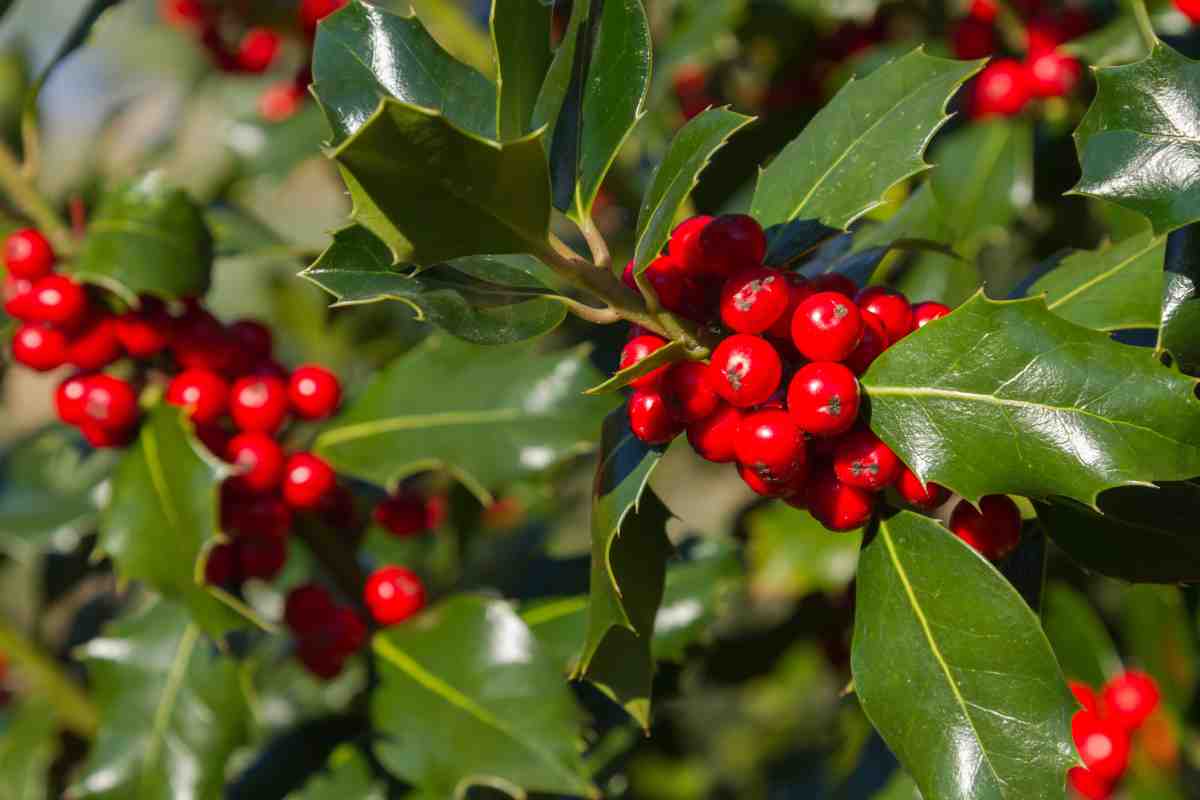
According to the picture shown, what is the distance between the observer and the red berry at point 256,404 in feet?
5.04

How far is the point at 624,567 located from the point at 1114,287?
0.48m

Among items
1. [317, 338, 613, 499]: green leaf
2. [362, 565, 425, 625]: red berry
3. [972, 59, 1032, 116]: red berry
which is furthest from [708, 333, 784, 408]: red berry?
[972, 59, 1032, 116]: red berry

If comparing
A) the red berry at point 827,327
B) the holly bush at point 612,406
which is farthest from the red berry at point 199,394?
the red berry at point 827,327

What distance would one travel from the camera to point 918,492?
0.96m

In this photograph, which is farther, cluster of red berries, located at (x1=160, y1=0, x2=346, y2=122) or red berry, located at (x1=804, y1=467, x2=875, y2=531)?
cluster of red berries, located at (x1=160, y1=0, x2=346, y2=122)

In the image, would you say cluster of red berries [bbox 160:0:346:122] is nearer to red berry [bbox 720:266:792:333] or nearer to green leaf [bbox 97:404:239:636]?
green leaf [bbox 97:404:239:636]

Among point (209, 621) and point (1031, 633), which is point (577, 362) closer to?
point (209, 621)

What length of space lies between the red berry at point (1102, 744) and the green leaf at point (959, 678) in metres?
0.99

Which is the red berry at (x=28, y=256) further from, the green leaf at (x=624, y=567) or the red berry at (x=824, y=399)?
the red berry at (x=824, y=399)

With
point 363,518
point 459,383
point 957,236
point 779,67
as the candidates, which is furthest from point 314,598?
point 779,67

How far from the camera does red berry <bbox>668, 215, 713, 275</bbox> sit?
3.18 feet

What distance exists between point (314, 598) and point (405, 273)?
824 mm

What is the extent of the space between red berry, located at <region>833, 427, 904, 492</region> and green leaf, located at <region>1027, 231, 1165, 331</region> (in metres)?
0.22

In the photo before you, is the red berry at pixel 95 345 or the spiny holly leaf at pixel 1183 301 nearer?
the spiny holly leaf at pixel 1183 301
